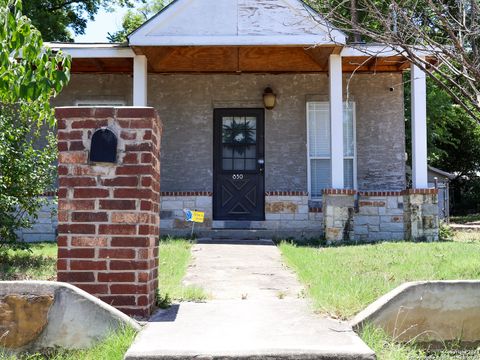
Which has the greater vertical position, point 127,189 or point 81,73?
point 81,73

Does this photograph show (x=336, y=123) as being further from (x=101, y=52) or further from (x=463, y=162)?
(x=463, y=162)

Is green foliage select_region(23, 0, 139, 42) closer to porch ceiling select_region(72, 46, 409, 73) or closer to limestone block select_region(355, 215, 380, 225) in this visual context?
porch ceiling select_region(72, 46, 409, 73)

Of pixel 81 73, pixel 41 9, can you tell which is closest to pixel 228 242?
pixel 81 73

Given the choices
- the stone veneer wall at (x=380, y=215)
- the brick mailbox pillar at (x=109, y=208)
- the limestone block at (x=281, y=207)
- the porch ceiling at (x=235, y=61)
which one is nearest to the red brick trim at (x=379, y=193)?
the stone veneer wall at (x=380, y=215)

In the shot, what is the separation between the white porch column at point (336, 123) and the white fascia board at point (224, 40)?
2.30 feet

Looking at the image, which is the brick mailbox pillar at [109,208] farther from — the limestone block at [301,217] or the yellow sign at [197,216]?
the limestone block at [301,217]

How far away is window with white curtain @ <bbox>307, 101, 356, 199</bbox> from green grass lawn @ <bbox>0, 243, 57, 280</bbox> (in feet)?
18.2

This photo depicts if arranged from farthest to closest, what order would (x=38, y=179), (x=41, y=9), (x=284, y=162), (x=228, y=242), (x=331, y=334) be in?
(x=41, y=9)
(x=284, y=162)
(x=228, y=242)
(x=38, y=179)
(x=331, y=334)

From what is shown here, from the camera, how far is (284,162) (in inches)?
447

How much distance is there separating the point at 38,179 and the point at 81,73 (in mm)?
5212

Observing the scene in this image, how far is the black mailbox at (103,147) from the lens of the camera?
3.84 m

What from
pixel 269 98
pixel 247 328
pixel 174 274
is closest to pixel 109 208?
pixel 247 328

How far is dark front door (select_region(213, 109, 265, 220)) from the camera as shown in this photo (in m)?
11.2

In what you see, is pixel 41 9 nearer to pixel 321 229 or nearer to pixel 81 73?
pixel 81 73
